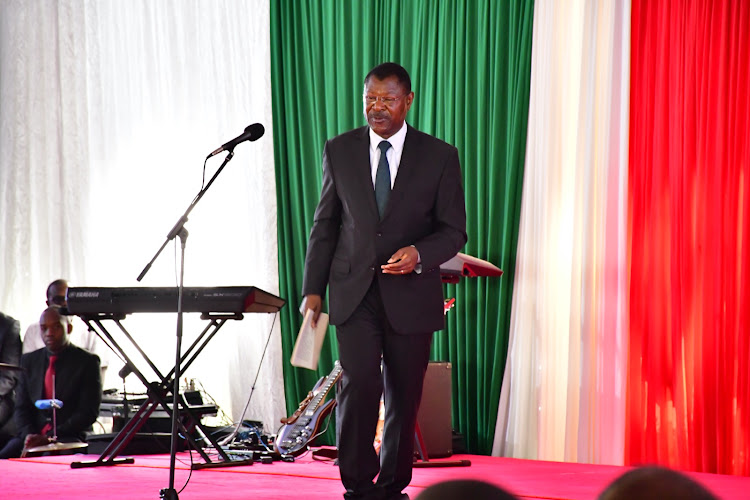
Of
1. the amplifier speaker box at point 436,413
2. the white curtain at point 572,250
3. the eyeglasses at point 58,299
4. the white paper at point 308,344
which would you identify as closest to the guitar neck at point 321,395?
the amplifier speaker box at point 436,413

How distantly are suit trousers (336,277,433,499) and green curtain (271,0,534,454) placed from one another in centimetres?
247

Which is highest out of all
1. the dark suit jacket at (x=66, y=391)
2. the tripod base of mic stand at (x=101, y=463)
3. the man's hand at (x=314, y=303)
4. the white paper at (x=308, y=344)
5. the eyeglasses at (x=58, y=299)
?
the man's hand at (x=314, y=303)

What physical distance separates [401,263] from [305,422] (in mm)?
2637

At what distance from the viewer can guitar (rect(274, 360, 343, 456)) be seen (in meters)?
5.31

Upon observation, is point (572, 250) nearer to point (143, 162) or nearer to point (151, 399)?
point (151, 399)

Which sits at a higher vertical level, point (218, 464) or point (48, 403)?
point (48, 403)

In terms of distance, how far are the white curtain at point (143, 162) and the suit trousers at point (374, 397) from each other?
134 inches

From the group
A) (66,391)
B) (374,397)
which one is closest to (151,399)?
(66,391)

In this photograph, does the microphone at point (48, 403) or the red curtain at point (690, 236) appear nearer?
the red curtain at point (690, 236)

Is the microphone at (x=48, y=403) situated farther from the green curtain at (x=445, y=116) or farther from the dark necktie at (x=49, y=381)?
the green curtain at (x=445, y=116)

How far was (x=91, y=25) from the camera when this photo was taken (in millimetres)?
7445

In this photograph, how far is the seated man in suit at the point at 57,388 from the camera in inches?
219

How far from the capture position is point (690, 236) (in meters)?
4.93

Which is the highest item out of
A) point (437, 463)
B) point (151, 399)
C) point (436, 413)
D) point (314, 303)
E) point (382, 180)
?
point (382, 180)
